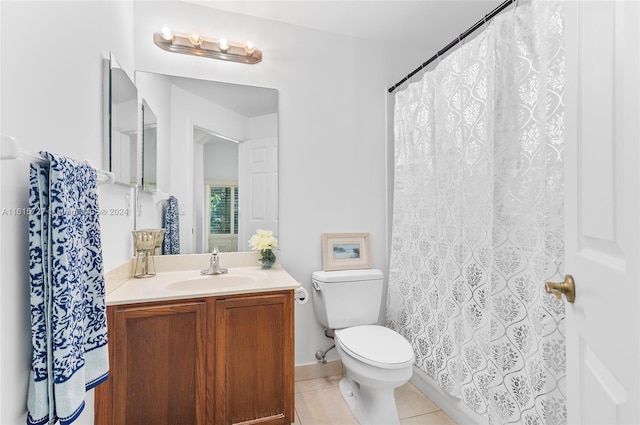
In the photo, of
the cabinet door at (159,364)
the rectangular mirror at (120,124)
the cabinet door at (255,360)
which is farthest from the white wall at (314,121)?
the cabinet door at (159,364)

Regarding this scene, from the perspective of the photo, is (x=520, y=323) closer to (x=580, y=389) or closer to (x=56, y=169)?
(x=580, y=389)

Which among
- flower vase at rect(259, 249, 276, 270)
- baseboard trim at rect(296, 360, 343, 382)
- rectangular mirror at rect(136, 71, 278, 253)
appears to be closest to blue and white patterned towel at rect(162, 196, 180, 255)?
rectangular mirror at rect(136, 71, 278, 253)

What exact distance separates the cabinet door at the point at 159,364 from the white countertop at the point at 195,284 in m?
0.05

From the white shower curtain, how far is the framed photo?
377 millimetres

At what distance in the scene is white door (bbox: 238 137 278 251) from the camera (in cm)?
204

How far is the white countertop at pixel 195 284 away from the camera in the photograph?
4.53ft

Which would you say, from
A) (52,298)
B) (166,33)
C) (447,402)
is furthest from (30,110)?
(447,402)

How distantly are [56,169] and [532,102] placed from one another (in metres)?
1.59

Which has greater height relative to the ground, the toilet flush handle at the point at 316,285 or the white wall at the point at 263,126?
the white wall at the point at 263,126

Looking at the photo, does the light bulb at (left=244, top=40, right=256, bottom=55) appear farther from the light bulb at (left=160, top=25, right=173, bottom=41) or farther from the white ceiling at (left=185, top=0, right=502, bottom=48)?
the light bulb at (left=160, top=25, right=173, bottom=41)

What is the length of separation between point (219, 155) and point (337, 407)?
1.71 m

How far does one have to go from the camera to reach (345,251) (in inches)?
87.8

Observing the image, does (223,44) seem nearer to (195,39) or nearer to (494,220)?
(195,39)

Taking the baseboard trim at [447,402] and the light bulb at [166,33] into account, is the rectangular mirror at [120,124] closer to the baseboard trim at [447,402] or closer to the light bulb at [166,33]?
the light bulb at [166,33]
